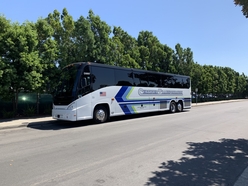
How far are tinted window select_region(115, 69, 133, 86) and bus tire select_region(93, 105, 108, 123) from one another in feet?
6.75

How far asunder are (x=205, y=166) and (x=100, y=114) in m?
8.22

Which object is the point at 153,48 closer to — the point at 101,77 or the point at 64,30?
the point at 64,30

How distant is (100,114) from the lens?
12.6 m

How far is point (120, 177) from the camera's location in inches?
172

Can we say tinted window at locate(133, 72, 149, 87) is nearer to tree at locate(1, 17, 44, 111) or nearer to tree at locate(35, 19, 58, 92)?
tree at locate(35, 19, 58, 92)

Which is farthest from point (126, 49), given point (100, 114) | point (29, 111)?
point (100, 114)

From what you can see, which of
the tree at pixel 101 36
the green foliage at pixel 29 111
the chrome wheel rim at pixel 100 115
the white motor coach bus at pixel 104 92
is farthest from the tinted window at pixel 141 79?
the green foliage at pixel 29 111

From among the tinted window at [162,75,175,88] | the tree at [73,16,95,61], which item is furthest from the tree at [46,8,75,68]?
the tinted window at [162,75,175,88]

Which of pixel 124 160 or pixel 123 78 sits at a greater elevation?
pixel 123 78

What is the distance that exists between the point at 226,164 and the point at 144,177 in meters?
2.32

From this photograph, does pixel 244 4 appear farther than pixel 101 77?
No

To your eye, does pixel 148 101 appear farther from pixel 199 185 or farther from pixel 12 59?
pixel 199 185

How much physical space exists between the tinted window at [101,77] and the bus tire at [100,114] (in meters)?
1.27

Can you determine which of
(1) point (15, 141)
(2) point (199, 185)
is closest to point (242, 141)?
(2) point (199, 185)
